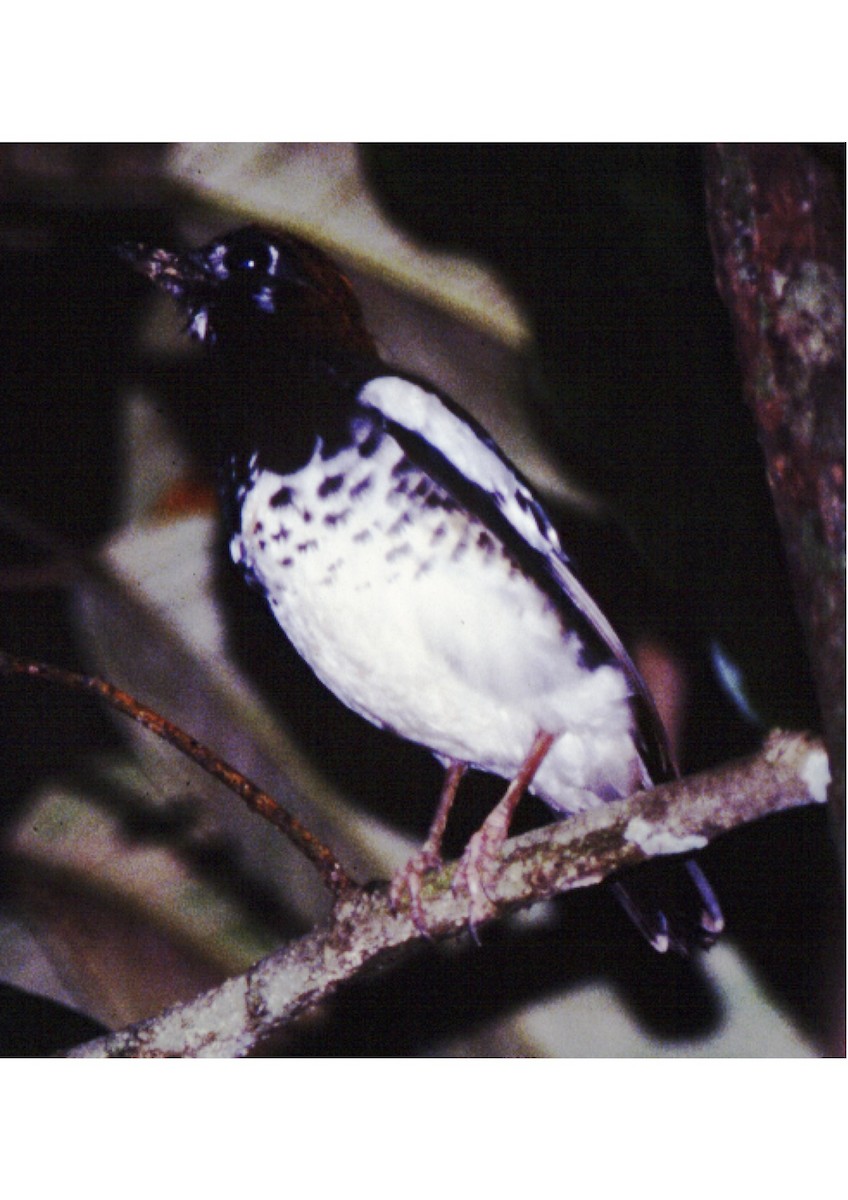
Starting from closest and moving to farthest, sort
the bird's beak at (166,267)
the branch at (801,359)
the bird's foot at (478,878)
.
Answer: the branch at (801,359)
the bird's foot at (478,878)
the bird's beak at (166,267)

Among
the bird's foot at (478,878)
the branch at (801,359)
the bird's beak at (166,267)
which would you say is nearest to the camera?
the branch at (801,359)

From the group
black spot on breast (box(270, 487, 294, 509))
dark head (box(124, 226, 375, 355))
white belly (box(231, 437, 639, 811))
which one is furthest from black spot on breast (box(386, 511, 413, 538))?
dark head (box(124, 226, 375, 355))

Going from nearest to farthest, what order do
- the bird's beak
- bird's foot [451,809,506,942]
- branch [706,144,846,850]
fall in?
branch [706,144,846,850]
bird's foot [451,809,506,942]
the bird's beak

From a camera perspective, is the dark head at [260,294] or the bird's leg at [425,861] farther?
the dark head at [260,294]

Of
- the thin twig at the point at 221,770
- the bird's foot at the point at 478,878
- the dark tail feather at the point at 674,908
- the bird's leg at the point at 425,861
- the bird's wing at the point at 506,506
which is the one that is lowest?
the dark tail feather at the point at 674,908

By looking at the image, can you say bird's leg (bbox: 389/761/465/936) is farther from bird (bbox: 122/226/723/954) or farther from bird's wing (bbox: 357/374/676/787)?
bird's wing (bbox: 357/374/676/787)

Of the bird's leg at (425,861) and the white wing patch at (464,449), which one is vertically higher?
the white wing patch at (464,449)

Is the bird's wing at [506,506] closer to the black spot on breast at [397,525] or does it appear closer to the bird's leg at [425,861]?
the black spot on breast at [397,525]

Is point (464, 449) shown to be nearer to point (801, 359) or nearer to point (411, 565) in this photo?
point (411, 565)

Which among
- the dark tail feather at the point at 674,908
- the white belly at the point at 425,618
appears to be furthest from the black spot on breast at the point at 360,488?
the dark tail feather at the point at 674,908
